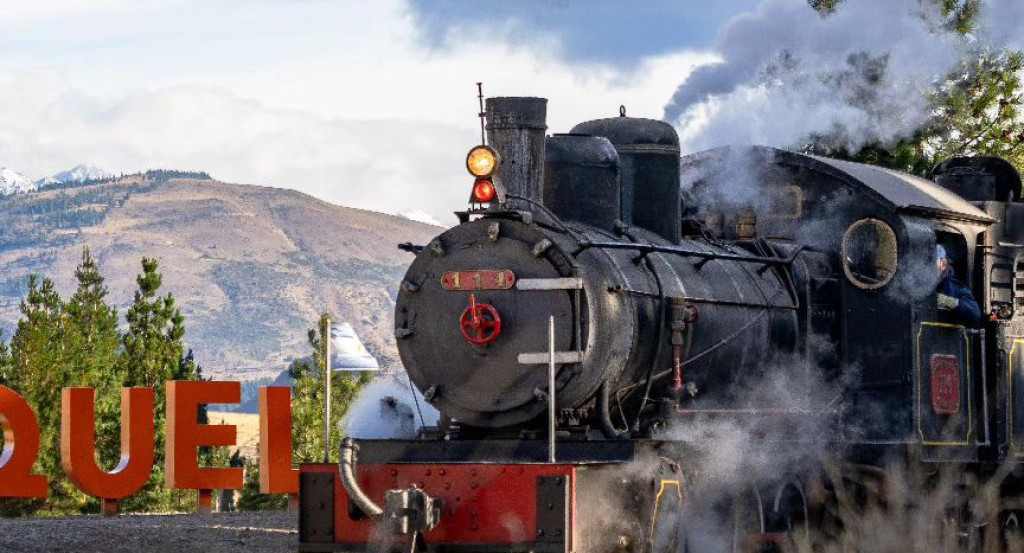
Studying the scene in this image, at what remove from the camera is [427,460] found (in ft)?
38.0

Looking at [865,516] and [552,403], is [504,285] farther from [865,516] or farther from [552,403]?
[865,516]

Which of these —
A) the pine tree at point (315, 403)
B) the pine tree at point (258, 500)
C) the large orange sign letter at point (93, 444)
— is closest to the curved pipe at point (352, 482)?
the large orange sign letter at point (93, 444)

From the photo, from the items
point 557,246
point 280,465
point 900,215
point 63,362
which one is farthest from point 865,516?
point 63,362

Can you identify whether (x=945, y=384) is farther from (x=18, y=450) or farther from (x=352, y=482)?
(x=18, y=450)

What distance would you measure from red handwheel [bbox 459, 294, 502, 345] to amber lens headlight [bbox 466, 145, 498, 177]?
0.90 metres

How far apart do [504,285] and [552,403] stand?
115cm

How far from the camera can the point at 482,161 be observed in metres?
12.0

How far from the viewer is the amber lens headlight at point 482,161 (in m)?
11.9

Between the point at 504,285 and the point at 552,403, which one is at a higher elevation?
the point at 504,285

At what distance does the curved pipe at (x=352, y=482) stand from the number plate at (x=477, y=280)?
4.48 ft

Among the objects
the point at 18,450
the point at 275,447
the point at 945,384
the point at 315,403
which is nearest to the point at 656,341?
the point at 945,384

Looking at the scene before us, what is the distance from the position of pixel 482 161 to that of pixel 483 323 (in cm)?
116

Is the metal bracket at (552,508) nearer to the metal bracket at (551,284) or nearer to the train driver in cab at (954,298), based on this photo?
the metal bracket at (551,284)

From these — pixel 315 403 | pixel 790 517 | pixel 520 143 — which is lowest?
pixel 790 517
